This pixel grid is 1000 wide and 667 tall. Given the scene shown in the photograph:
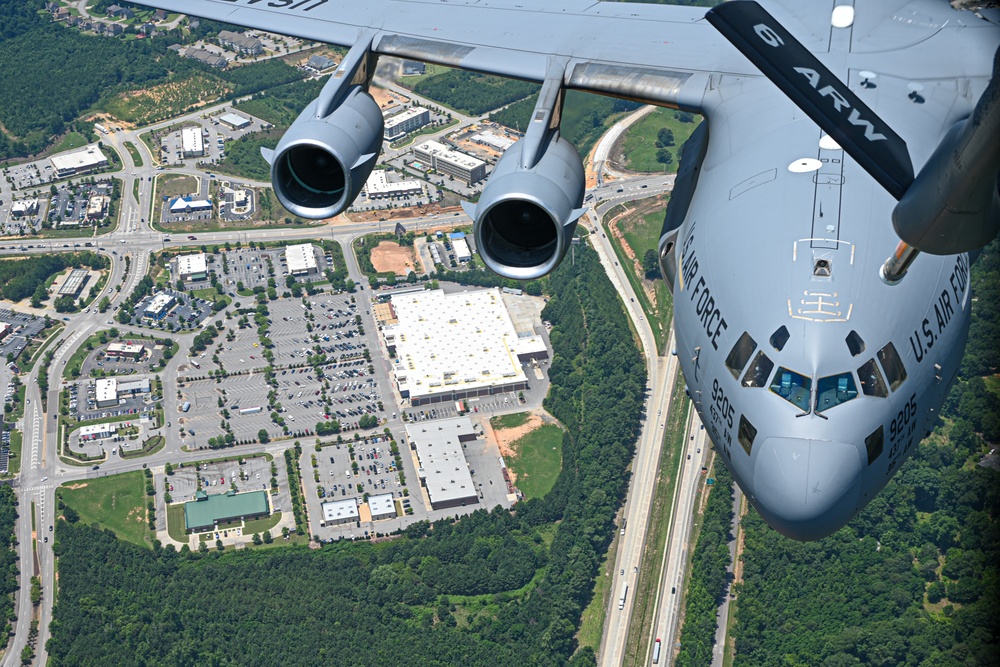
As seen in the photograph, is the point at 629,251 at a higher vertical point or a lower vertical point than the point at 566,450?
higher

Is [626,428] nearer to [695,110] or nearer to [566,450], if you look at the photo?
[566,450]

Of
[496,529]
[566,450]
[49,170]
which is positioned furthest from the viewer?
[49,170]

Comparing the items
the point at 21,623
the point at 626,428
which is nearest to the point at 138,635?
the point at 21,623

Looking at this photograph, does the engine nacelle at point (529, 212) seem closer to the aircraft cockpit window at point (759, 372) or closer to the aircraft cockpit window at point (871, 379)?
the aircraft cockpit window at point (759, 372)

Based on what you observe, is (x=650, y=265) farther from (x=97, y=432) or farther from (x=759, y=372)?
(x=759, y=372)

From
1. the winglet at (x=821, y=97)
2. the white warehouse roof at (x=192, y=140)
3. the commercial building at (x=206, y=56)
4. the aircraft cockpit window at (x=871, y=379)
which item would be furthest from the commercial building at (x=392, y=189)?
the winglet at (x=821, y=97)

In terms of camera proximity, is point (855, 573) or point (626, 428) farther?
point (626, 428)

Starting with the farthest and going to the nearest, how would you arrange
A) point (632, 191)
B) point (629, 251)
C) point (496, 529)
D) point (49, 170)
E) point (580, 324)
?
point (49, 170)
point (632, 191)
point (629, 251)
point (580, 324)
point (496, 529)

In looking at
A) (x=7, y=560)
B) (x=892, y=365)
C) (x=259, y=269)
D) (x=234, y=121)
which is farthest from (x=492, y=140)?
(x=892, y=365)
